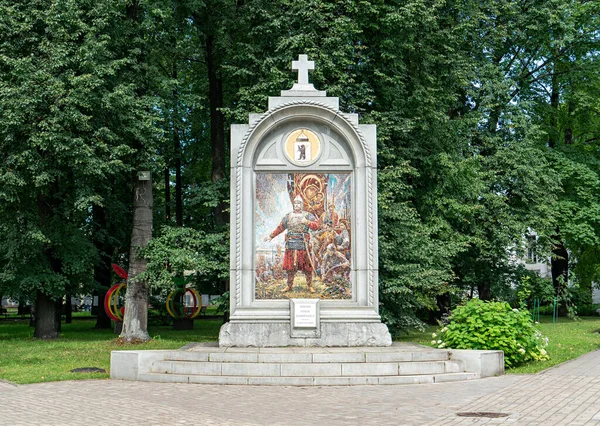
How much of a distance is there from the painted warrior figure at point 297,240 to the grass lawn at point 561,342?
15.2 ft

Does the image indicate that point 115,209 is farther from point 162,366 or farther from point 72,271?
point 162,366

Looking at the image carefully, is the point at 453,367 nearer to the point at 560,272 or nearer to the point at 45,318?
the point at 45,318

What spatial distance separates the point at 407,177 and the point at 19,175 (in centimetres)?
1337

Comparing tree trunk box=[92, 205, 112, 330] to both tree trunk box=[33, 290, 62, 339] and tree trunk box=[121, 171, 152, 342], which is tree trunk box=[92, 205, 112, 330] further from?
tree trunk box=[121, 171, 152, 342]

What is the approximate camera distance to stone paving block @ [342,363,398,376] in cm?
1474

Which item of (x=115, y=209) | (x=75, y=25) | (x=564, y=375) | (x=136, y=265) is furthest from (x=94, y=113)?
(x=564, y=375)

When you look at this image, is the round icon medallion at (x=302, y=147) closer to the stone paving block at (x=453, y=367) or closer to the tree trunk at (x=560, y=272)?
the stone paving block at (x=453, y=367)

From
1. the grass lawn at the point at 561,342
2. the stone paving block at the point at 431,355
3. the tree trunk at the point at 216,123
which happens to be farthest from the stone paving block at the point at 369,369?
the tree trunk at the point at 216,123

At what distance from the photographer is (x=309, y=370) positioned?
578 inches

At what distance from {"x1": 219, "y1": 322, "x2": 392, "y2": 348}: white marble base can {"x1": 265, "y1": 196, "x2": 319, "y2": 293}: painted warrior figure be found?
1039mm

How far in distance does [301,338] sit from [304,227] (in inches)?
105

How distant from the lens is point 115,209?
29750mm

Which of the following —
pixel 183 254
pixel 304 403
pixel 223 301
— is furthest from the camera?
pixel 223 301

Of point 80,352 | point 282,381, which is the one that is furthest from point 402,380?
point 80,352
